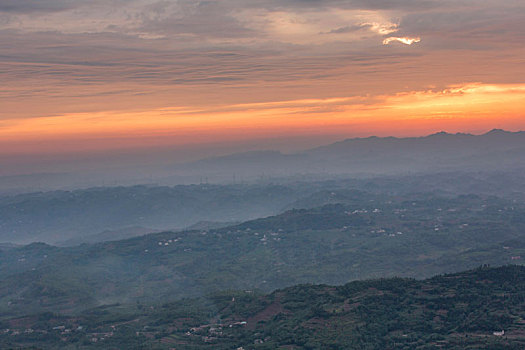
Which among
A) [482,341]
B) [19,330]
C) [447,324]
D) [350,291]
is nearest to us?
[482,341]

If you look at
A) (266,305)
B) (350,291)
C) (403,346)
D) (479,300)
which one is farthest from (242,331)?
(479,300)

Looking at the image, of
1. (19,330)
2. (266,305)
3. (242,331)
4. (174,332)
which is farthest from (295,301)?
(19,330)

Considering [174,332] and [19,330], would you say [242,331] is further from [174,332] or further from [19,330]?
[19,330]

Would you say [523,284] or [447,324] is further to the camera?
[523,284]

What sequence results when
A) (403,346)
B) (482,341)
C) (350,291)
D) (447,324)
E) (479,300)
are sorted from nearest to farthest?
(482,341), (403,346), (447,324), (479,300), (350,291)

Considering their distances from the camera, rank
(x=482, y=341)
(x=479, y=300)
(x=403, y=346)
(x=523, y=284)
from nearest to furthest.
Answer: (x=482, y=341) < (x=403, y=346) < (x=479, y=300) < (x=523, y=284)

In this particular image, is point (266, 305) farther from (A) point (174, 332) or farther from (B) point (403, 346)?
(B) point (403, 346)
